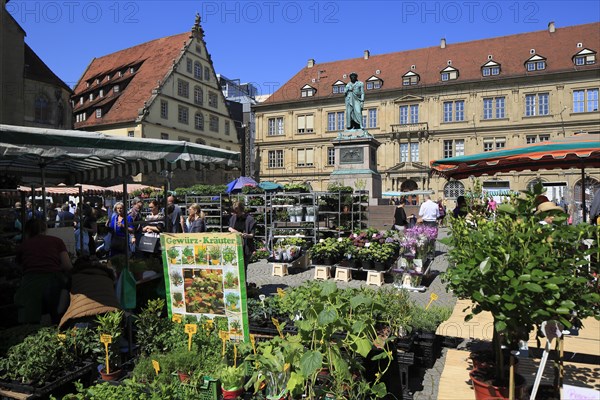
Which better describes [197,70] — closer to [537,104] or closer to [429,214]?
[537,104]

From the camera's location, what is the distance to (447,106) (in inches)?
1647

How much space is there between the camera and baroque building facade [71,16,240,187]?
38.4 meters

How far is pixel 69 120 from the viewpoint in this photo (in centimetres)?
3141

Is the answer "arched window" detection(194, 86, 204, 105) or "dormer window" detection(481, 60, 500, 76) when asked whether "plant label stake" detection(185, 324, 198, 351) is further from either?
"dormer window" detection(481, 60, 500, 76)

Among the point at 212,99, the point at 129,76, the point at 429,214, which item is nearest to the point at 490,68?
the point at 212,99

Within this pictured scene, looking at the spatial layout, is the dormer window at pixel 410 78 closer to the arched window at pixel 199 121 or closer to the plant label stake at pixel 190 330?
the arched window at pixel 199 121

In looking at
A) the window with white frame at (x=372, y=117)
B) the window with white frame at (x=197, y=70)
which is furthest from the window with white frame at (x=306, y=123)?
the window with white frame at (x=197, y=70)

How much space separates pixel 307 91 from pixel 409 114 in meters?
→ 12.3

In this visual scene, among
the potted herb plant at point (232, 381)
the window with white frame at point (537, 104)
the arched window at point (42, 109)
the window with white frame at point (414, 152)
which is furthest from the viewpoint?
the window with white frame at point (414, 152)

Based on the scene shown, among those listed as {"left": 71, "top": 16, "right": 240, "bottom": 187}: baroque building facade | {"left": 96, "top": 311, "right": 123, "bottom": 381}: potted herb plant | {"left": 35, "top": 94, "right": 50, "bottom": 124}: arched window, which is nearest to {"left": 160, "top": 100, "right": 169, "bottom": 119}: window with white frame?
{"left": 71, "top": 16, "right": 240, "bottom": 187}: baroque building facade

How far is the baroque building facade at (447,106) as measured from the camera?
37.8 m

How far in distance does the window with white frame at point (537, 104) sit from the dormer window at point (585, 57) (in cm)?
380

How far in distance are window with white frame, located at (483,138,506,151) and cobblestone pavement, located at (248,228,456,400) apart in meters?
30.2

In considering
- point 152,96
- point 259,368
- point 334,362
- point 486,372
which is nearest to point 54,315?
point 259,368
